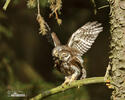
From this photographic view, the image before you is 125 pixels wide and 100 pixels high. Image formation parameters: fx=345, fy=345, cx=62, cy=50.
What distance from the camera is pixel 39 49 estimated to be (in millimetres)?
7039

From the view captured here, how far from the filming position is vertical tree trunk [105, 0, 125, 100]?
7.23ft

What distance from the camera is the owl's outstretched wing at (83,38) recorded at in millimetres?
3086

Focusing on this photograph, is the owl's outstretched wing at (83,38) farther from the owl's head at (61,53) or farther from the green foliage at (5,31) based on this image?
the green foliage at (5,31)

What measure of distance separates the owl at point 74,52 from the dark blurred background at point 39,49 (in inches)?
4.0

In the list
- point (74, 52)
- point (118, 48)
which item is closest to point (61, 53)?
point (74, 52)

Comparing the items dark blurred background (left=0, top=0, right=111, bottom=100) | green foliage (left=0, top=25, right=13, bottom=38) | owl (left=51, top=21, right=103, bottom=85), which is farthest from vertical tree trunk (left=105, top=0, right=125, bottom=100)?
green foliage (left=0, top=25, right=13, bottom=38)

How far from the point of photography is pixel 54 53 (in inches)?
120

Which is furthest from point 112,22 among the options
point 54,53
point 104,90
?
point 104,90

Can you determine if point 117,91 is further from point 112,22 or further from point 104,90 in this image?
point 104,90

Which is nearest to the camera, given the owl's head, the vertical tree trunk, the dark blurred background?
the vertical tree trunk

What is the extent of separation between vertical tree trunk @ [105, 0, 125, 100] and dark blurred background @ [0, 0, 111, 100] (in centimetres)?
35

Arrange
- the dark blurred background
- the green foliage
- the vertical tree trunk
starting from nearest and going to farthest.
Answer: the vertical tree trunk → the dark blurred background → the green foliage

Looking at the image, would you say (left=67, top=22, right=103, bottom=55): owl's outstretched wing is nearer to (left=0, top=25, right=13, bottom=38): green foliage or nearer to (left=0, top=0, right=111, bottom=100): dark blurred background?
(left=0, top=0, right=111, bottom=100): dark blurred background

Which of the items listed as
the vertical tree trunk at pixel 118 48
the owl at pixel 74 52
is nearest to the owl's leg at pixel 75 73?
the owl at pixel 74 52
